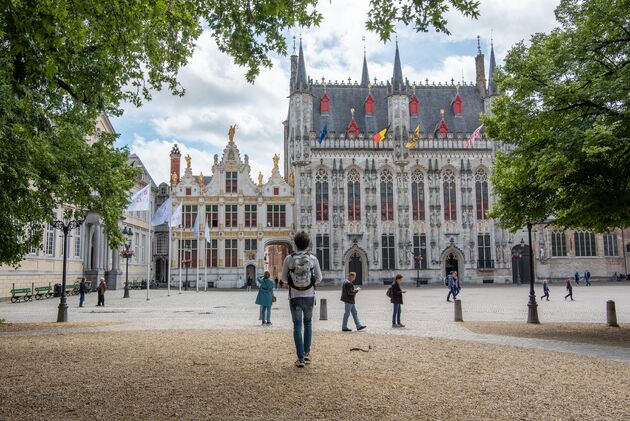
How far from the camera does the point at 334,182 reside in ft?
183

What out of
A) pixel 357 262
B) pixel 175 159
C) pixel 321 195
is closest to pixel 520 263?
pixel 357 262

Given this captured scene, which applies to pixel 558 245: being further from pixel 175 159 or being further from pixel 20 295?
pixel 20 295

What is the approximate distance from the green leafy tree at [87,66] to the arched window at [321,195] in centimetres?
3704

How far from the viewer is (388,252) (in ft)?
182

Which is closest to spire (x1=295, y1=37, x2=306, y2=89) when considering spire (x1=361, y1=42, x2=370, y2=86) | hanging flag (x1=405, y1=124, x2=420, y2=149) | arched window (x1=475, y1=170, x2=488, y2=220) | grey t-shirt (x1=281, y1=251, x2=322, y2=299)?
spire (x1=361, y1=42, x2=370, y2=86)

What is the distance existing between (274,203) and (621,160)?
43826mm

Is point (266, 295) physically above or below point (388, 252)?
below

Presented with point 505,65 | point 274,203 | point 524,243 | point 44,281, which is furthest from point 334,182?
point 505,65

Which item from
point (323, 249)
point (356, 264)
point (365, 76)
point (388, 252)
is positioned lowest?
point (356, 264)

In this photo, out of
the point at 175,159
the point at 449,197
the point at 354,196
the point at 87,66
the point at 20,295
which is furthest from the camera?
the point at 175,159

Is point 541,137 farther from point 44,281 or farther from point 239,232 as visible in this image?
point 239,232

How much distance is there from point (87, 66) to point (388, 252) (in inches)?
1765

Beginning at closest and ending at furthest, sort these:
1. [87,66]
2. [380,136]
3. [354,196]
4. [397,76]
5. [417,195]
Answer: [87,66] → [380,136] → [354,196] → [417,195] → [397,76]

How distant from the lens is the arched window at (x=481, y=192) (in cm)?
5697
